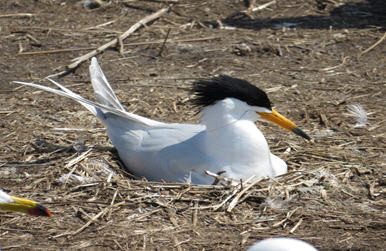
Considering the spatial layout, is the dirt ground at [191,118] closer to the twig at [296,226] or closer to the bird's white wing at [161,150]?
the twig at [296,226]

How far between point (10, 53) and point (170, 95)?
8.52 ft

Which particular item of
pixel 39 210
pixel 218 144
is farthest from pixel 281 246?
pixel 218 144

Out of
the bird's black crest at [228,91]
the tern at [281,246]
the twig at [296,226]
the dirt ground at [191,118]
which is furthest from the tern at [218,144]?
the tern at [281,246]

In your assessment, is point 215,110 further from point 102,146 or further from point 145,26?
point 145,26

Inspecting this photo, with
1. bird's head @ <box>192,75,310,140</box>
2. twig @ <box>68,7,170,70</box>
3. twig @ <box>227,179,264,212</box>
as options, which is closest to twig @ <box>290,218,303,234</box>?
twig @ <box>227,179,264,212</box>

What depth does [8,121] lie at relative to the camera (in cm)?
600

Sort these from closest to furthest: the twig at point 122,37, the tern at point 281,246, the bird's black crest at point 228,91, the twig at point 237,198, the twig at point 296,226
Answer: the tern at point 281,246, the twig at point 296,226, the twig at point 237,198, the bird's black crest at point 228,91, the twig at point 122,37

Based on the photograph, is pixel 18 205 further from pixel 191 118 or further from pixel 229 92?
pixel 191 118

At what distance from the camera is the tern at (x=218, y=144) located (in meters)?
4.71

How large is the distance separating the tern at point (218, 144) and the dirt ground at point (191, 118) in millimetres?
184

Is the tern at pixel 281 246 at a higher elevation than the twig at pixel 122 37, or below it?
higher

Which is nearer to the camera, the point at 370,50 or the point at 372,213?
the point at 372,213

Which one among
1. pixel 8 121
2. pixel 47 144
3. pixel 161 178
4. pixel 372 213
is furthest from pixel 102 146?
pixel 372 213

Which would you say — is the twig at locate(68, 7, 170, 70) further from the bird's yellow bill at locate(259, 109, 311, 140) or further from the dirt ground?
the bird's yellow bill at locate(259, 109, 311, 140)
